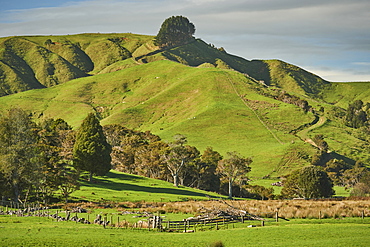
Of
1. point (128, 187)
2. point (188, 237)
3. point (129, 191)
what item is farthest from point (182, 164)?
point (188, 237)

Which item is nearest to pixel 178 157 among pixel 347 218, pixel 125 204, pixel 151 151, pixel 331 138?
pixel 151 151

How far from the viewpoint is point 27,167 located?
66.8 meters

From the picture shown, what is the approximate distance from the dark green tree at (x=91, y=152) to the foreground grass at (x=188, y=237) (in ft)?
139

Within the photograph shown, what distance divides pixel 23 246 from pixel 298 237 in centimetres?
2015

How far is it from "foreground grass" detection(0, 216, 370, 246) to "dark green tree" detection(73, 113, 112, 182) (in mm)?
42365

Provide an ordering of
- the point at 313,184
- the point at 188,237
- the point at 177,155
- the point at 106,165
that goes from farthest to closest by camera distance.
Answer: the point at 177,155
the point at 313,184
the point at 106,165
the point at 188,237

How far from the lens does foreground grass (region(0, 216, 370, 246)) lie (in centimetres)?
3203

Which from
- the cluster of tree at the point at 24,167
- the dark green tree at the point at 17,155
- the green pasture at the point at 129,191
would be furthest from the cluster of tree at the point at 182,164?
the dark green tree at the point at 17,155

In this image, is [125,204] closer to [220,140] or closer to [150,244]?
[150,244]

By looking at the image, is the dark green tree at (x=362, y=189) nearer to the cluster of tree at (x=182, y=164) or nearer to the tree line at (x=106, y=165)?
the tree line at (x=106, y=165)

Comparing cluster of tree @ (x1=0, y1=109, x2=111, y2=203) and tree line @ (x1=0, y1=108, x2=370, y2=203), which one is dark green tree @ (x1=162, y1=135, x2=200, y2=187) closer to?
tree line @ (x1=0, y1=108, x2=370, y2=203)

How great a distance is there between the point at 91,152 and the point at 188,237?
51672mm

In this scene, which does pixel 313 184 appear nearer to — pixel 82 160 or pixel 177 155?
pixel 177 155

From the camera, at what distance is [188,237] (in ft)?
123
